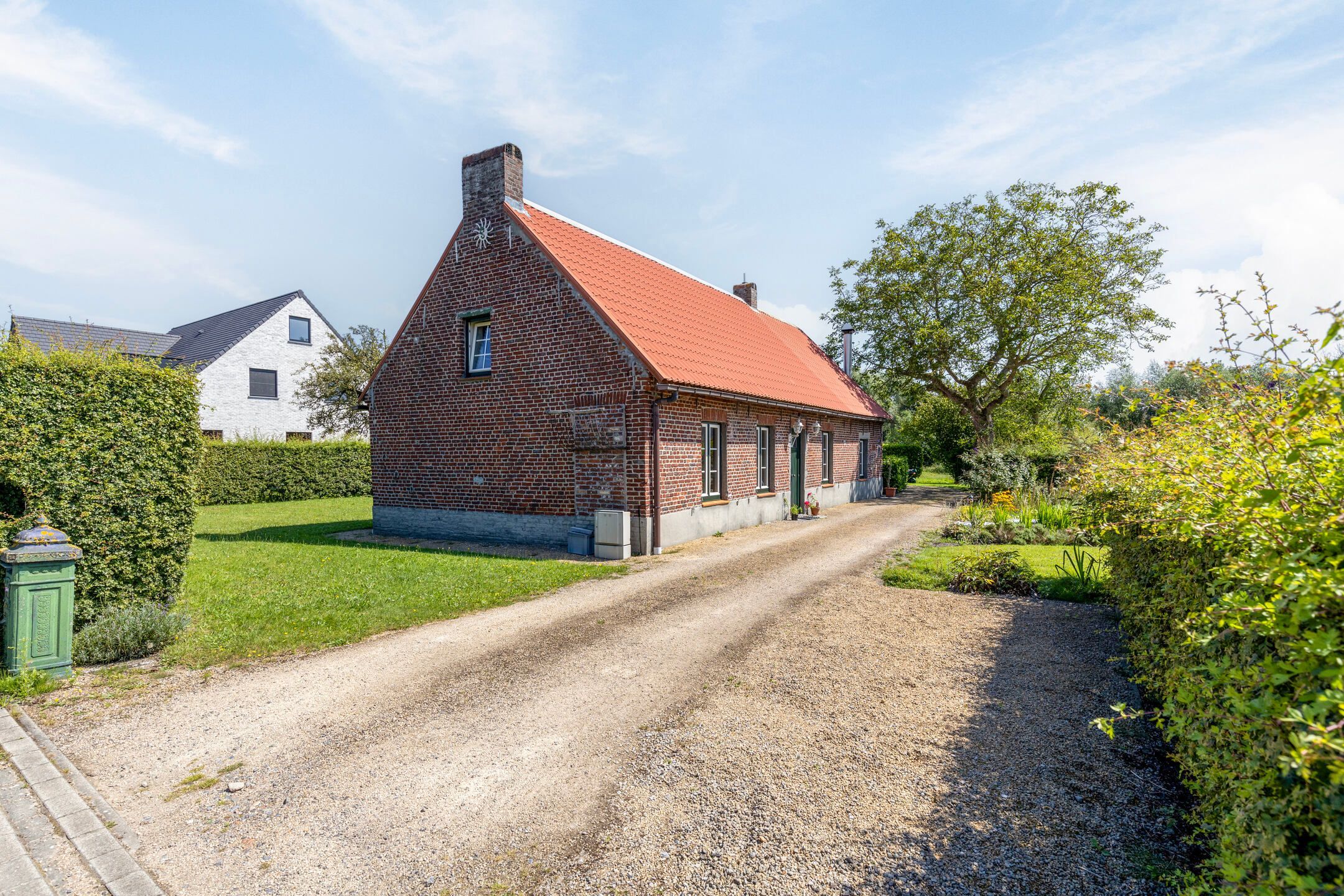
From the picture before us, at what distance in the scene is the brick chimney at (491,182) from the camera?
44.7 ft

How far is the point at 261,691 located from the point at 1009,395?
2964 cm

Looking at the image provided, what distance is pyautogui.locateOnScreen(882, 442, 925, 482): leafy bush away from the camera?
109 ft

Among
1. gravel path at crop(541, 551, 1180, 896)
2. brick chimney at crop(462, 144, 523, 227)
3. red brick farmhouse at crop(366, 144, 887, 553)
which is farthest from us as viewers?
brick chimney at crop(462, 144, 523, 227)

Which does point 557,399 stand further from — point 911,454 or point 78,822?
point 911,454

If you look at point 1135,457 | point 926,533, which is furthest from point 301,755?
point 926,533

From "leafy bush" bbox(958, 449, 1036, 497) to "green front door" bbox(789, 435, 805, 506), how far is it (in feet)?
14.3

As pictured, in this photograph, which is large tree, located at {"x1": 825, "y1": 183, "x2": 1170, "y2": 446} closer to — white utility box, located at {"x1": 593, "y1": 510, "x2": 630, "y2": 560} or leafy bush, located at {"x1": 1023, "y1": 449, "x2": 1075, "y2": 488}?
leafy bush, located at {"x1": 1023, "y1": 449, "x2": 1075, "y2": 488}

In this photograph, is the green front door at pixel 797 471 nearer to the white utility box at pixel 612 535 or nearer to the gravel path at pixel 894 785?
the white utility box at pixel 612 535

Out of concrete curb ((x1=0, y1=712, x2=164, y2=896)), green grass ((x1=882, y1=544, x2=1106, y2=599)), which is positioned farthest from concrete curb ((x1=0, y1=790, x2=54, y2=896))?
green grass ((x1=882, y1=544, x2=1106, y2=599))

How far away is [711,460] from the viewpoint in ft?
45.9

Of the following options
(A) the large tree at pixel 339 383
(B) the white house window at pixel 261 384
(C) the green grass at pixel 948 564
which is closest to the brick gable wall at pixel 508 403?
(C) the green grass at pixel 948 564

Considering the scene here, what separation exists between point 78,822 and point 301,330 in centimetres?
3400

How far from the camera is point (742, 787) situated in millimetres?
3715

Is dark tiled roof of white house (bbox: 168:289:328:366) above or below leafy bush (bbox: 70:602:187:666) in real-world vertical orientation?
above
